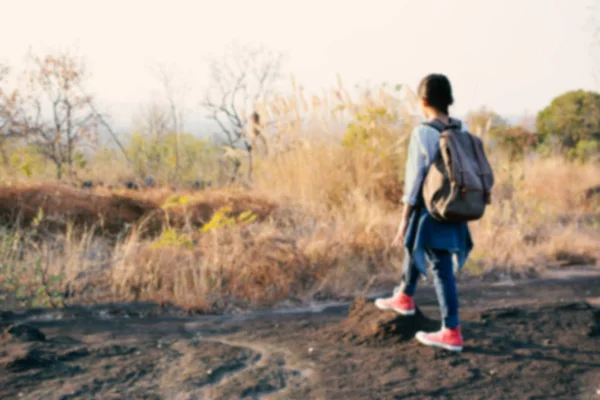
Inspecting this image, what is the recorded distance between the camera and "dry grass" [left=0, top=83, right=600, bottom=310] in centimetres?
615

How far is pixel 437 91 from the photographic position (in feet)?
13.7

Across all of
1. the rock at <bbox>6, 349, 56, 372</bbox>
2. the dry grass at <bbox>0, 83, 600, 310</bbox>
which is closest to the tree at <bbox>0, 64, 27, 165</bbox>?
the dry grass at <bbox>0, 83, 600, 310</bbox>

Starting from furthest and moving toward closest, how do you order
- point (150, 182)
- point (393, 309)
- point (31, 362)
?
point (150, 182), point (393, 309), point (31, 362)

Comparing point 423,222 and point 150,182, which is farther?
point 150,182

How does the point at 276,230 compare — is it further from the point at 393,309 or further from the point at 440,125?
the point at 440,125

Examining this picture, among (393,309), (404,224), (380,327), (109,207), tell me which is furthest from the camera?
(109,207)

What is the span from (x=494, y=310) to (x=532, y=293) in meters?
1.36

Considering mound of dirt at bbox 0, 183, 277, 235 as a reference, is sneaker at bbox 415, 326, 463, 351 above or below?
below

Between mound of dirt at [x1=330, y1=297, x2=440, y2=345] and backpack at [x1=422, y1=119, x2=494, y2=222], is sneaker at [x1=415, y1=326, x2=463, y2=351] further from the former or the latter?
backpack at [x1=422, y1=119, x2=494, y2=222]

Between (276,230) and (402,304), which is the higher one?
(276,230)

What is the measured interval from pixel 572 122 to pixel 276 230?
12313 millimetres

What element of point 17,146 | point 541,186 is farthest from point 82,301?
point 541,186

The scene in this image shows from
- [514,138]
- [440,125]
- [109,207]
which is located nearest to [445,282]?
[440,125]

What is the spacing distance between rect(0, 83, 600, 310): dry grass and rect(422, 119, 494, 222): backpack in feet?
7.63
